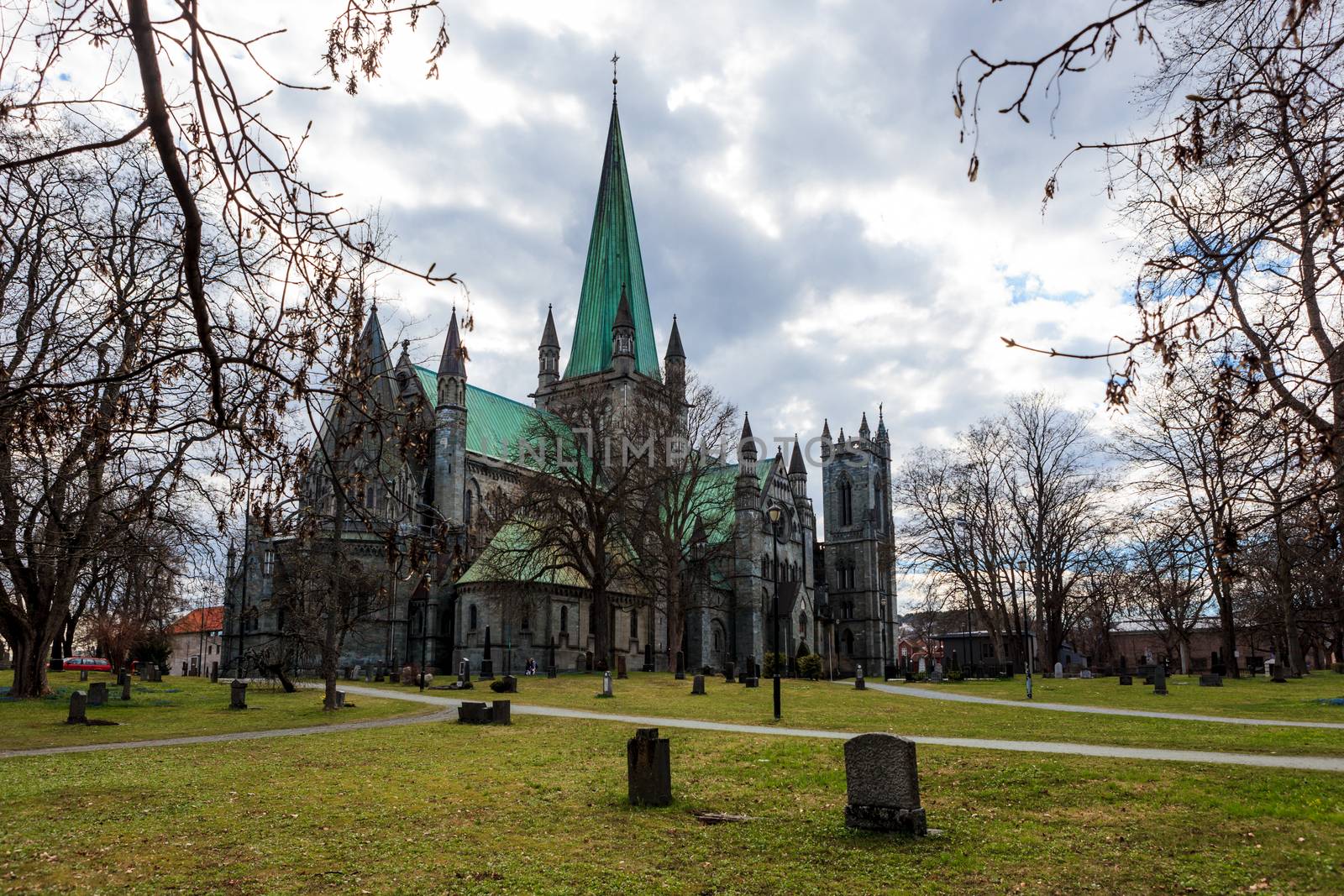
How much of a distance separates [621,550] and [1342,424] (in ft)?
124

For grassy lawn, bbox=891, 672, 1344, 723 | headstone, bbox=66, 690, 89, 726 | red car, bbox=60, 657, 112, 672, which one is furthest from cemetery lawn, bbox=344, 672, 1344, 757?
Result: red car, bbox=60, 657, 112, 672

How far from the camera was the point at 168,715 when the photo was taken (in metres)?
22.8

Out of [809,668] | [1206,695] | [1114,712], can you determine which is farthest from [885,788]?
[809,668]

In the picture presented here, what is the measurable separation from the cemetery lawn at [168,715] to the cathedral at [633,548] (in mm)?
3251

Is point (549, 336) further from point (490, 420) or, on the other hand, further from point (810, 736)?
point (810, 736)

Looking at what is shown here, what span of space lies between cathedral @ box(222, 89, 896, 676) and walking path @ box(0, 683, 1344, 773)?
6.25m

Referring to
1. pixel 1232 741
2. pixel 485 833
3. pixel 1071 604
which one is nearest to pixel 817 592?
pixel 1071 604

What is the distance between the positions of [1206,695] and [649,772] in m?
25.9

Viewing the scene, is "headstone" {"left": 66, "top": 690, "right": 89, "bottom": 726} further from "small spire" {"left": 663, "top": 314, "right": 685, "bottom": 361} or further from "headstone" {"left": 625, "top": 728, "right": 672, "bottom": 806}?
"small spire" {"left": 663, "top": 314, "right": 685, "bottom": 361}

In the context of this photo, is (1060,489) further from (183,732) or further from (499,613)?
(183,732)

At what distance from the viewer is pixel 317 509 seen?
7.53m

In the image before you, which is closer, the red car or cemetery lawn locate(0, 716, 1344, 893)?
cemetery lawn locate(0, 716, 1344, 893)

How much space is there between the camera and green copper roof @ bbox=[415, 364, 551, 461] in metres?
54.4

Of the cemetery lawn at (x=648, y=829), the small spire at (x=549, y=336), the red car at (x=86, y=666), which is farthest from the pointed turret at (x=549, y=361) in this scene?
the cemetery lawn at (x=648, y=829)
